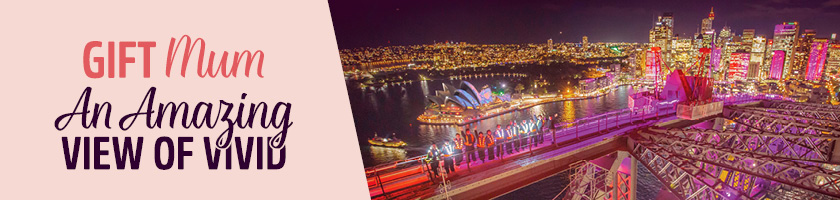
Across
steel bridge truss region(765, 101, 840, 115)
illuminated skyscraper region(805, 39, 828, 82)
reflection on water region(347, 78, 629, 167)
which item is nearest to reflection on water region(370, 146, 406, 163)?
reflection on water region(347, 78, 629, 167)

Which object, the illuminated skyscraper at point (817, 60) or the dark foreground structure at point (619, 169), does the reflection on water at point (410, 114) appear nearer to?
the dark foreground structure at point (619, 169)

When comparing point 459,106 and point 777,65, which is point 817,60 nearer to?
point 777,65

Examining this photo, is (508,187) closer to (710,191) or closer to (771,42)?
(710,191)

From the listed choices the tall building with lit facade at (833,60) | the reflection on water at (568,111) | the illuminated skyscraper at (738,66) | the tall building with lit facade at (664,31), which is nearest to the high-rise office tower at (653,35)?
the tall building with lit facade at (664,31)

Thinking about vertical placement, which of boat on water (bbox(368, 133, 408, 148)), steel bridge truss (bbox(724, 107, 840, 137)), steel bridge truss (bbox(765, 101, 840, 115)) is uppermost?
steel bridge truss (bbox(724, 107, 840, 137))

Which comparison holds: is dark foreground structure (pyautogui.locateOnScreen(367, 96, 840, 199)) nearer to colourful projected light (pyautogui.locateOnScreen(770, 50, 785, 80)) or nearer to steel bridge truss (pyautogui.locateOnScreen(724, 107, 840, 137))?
steel bridge truss (pyautogui.locateOnScreen(724, 107, 840, 137))

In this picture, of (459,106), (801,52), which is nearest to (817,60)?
(801,52)
